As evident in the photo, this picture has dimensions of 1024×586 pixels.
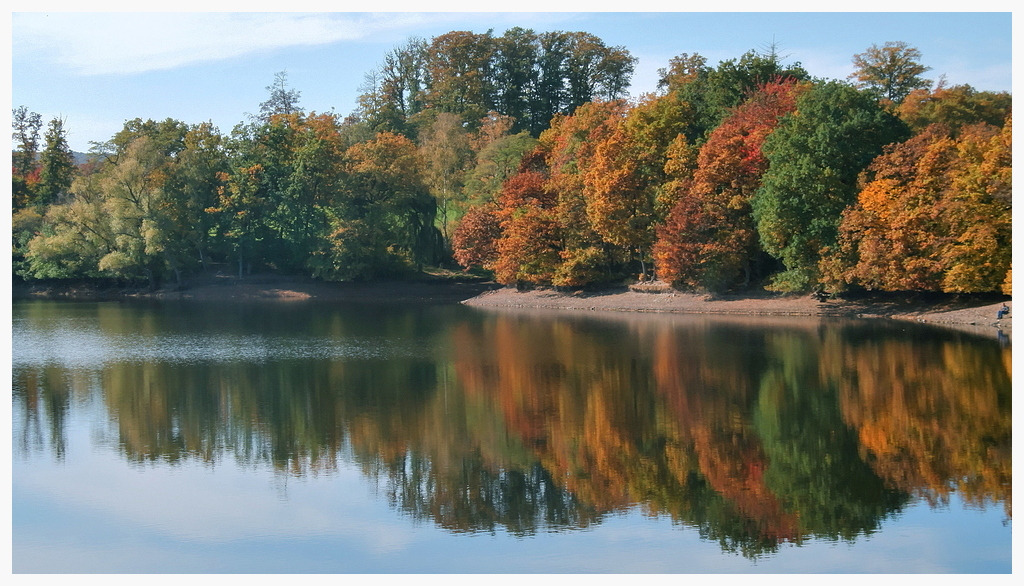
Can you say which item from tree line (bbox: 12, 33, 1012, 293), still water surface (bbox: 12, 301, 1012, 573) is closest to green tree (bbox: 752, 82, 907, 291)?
tree line (bbox: 12, 33, 1012, 293)

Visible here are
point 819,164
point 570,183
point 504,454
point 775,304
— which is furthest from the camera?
point 570,183

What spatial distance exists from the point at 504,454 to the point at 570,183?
36.3 meters

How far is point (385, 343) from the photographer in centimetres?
3378

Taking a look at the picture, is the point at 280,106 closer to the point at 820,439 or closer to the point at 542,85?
the point at 542,85

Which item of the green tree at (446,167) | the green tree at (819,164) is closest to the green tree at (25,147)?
the green tree at (446,167)

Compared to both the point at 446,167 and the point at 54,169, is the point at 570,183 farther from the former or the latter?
the point at 54,169

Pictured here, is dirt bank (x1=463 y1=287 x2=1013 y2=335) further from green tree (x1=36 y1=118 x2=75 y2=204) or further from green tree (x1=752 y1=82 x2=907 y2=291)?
green tree (x1=36 y1=118 x2=75 y2=204)

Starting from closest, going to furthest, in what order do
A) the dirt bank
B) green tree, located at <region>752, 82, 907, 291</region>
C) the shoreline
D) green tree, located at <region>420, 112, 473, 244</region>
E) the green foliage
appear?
the dirt bank < the shoreline < green tree, located at <region>752, 82, 907, 291</region> < the green foliage < green tree, located at <region>420, 112, 473, 244</region>

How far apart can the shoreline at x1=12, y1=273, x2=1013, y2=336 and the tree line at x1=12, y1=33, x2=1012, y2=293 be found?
103 cm

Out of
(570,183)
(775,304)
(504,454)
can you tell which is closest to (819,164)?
(775,304)

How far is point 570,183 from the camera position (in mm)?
52094

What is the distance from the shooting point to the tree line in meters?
39.4

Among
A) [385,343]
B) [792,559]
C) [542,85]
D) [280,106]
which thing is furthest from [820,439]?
[280,106]

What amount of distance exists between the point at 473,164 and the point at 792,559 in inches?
2189
